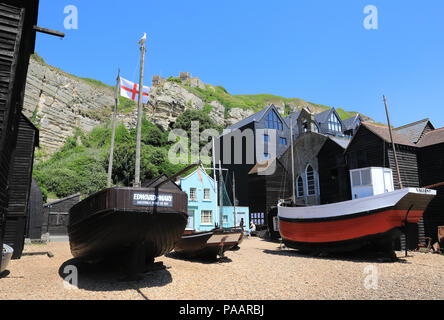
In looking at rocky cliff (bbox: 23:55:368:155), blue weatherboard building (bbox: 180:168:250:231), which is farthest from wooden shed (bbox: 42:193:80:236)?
rocky cliff (bbox: 23:55:368:155)

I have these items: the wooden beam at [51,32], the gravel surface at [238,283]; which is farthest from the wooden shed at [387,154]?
the wooden beam at [51,32]

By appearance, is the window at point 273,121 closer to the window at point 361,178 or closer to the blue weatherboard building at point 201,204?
the blue weatherboard building at point 201,204

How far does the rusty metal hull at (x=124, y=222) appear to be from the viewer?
659 centimetres

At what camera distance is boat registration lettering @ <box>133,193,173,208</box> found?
6703mm

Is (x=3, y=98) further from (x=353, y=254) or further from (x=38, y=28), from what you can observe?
(x=353, y=254)

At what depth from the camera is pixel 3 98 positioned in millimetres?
7727

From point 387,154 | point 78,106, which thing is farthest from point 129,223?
point 78,106

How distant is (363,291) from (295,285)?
1693mm

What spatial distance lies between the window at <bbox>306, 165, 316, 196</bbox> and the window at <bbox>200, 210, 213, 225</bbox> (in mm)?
10227

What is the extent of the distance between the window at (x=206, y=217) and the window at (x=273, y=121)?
16764 millimetres

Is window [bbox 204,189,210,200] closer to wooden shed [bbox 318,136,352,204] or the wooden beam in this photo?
wooden shed [bbox 318,136,352,204]

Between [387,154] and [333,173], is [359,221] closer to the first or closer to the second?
[387,154]

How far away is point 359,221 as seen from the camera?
12961mm

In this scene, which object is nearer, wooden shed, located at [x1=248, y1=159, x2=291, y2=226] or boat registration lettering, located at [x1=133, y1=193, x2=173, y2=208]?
boat registration lettering, located at [x1=133, y1=193, x2=173, y2=208]
